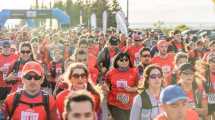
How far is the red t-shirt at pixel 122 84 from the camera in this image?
35.4 feet

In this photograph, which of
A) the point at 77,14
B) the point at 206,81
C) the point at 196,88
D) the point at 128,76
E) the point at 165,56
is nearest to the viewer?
the point at 196,88

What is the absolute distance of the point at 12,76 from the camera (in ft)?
35.9

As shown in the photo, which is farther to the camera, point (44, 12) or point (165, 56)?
point (44, 12)

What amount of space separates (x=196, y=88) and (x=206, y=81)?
1068 millimetres

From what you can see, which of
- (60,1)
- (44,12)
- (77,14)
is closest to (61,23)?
(44,12)

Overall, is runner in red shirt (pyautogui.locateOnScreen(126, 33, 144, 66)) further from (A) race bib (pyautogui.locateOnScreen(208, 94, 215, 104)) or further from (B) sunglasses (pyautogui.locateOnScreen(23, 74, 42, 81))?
(B) sunglasses (pyautogui.locateOnScreen(23, 74, 42, 81))

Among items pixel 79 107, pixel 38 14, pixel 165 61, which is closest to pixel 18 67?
pixel 165 61

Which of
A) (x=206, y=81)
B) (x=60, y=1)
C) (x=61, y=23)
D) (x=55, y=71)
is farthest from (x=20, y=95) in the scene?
(x=60, y=1)

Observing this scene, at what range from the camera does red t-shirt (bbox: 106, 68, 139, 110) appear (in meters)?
10.8

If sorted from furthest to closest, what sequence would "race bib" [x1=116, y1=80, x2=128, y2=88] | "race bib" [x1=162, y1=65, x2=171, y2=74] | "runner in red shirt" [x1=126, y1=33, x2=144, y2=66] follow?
"runner in red shirt" [x1=126, y1=33, x2=144, y2=66]
"race bib" [x1=162, y1=65, x2=171, y2=74]
"race bib" [x1=116, y1=80, x2=128, y2=88]

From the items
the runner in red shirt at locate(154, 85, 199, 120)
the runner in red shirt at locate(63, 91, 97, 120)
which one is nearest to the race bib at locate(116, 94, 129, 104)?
the runner in red shirt at locate(154, 85, 199, 120)

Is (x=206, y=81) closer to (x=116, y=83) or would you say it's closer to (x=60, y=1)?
(x=116, y=83)

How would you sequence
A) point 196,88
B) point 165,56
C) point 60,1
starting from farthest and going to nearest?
point 60,1, point 165,56, point 196,88

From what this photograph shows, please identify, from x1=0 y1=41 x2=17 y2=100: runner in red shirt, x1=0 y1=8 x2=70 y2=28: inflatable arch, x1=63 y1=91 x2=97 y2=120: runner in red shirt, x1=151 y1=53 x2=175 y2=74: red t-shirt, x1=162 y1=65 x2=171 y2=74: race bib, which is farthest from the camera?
x1=0 y1=8 x2=70 y2=28: inflatable arch
